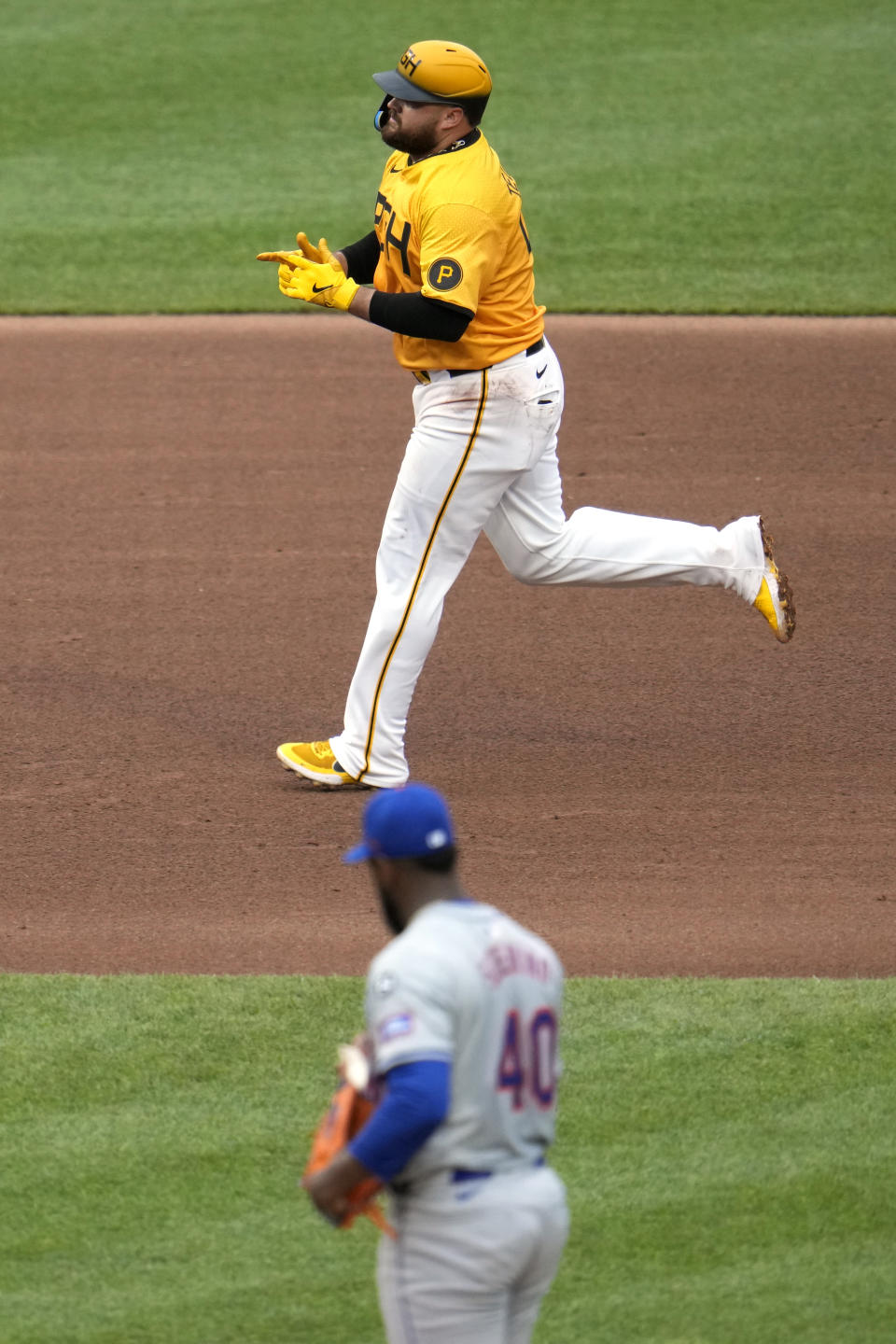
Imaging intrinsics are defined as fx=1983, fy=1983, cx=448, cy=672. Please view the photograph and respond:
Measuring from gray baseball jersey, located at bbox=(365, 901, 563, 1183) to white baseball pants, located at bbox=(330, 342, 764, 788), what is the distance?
3.30m

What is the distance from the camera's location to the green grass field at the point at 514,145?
41.3 ft

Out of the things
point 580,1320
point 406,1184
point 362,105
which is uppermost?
point 362,105

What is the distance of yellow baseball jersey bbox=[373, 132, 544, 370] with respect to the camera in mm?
5996

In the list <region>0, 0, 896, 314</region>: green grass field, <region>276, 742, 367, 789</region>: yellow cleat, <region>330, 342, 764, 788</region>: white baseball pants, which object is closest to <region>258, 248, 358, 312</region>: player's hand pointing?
<region>330, 342, 764, 788</region>: white baseball pants

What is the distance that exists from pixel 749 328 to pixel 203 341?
125 inches

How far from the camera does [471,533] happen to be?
6.40 metres

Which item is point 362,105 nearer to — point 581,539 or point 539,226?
point 539,226

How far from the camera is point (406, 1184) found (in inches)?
120

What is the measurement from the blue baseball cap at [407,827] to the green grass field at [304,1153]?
144 centimetres

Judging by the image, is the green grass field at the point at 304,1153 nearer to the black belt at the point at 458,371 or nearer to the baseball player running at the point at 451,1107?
the baseball player running at the point at 451,1107

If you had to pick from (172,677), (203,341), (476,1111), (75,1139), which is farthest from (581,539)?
(203,341)

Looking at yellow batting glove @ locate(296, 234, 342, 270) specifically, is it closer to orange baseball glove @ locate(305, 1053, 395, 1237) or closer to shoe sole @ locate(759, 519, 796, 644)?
shoe sole @ locate(759, 519, 796, 644)

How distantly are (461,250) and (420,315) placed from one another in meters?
0.23

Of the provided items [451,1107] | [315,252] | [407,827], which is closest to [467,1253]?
[451,1107]
